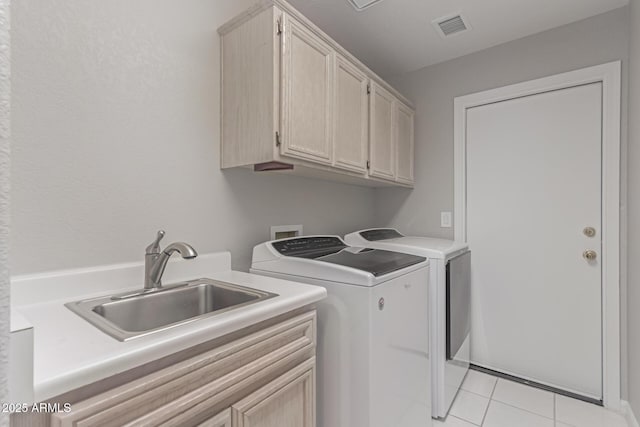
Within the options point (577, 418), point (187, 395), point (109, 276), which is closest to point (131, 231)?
point (109, 276)

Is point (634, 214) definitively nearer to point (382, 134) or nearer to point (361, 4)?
point (382, 134)

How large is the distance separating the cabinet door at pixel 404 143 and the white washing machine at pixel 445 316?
2.11ft

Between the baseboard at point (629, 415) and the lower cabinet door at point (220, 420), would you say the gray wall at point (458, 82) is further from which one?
the lower cabinet door at point (220, 420)

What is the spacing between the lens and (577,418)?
1.82 meters

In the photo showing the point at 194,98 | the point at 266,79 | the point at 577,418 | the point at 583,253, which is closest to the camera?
the point at 266,79

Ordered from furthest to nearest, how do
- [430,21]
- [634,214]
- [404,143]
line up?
[404,143]
[430,21]
[634,214]

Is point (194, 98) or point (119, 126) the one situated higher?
point (194, 98)

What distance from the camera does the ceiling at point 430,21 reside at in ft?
6.12

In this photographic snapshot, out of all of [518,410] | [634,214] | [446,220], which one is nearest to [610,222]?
[634,214]

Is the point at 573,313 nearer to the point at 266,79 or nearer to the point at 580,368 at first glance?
the point at 580,368

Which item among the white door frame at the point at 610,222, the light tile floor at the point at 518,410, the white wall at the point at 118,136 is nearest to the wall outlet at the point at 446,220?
the white door frame at the point at 610,222

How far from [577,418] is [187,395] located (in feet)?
7.36

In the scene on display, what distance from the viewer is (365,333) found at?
125cm

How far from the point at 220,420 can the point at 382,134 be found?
1839mm
